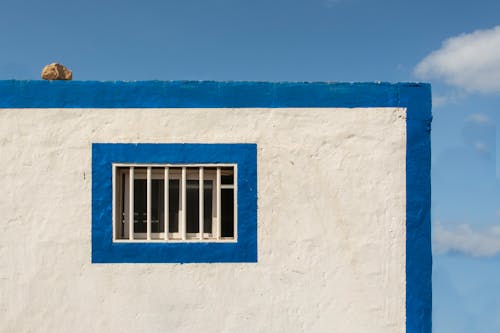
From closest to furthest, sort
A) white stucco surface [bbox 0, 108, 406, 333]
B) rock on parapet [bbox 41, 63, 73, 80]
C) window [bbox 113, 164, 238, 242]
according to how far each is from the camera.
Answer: white stucco surface [bbox 0, 108, 406, 333], window [bbox 113, 164, 238, 242], rock on parapet [bbox 41, 63, 73, 80]

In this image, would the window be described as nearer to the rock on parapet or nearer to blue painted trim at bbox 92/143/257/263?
blue painted trim at bbox 92/143/257/263

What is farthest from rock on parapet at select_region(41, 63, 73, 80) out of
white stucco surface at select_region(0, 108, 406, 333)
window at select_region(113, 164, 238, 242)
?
window at select_region(113, 164, 238, 242)

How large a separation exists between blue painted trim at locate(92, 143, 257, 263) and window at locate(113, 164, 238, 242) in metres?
0.12

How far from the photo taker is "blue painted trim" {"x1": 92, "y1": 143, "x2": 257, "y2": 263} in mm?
4434

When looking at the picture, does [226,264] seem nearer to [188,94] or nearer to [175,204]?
[175,204]

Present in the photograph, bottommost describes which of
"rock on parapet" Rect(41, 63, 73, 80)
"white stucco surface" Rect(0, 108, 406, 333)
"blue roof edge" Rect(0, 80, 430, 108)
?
"white stucco surface" Rect(0, 108, 406, 333)

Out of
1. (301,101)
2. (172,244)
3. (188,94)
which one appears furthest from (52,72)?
(301,101)

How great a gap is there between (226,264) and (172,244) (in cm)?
59

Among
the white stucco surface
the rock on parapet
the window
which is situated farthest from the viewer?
the rock on parapet

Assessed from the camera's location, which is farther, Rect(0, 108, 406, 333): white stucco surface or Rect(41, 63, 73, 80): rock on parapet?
Rect(41, 63, 73, 80): rock on parapet

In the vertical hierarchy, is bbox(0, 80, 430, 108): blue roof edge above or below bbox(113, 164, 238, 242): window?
above

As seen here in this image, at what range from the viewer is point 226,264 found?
443cm

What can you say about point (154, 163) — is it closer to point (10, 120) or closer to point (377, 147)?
point (10, 120)

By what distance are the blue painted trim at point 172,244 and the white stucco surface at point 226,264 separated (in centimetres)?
8
